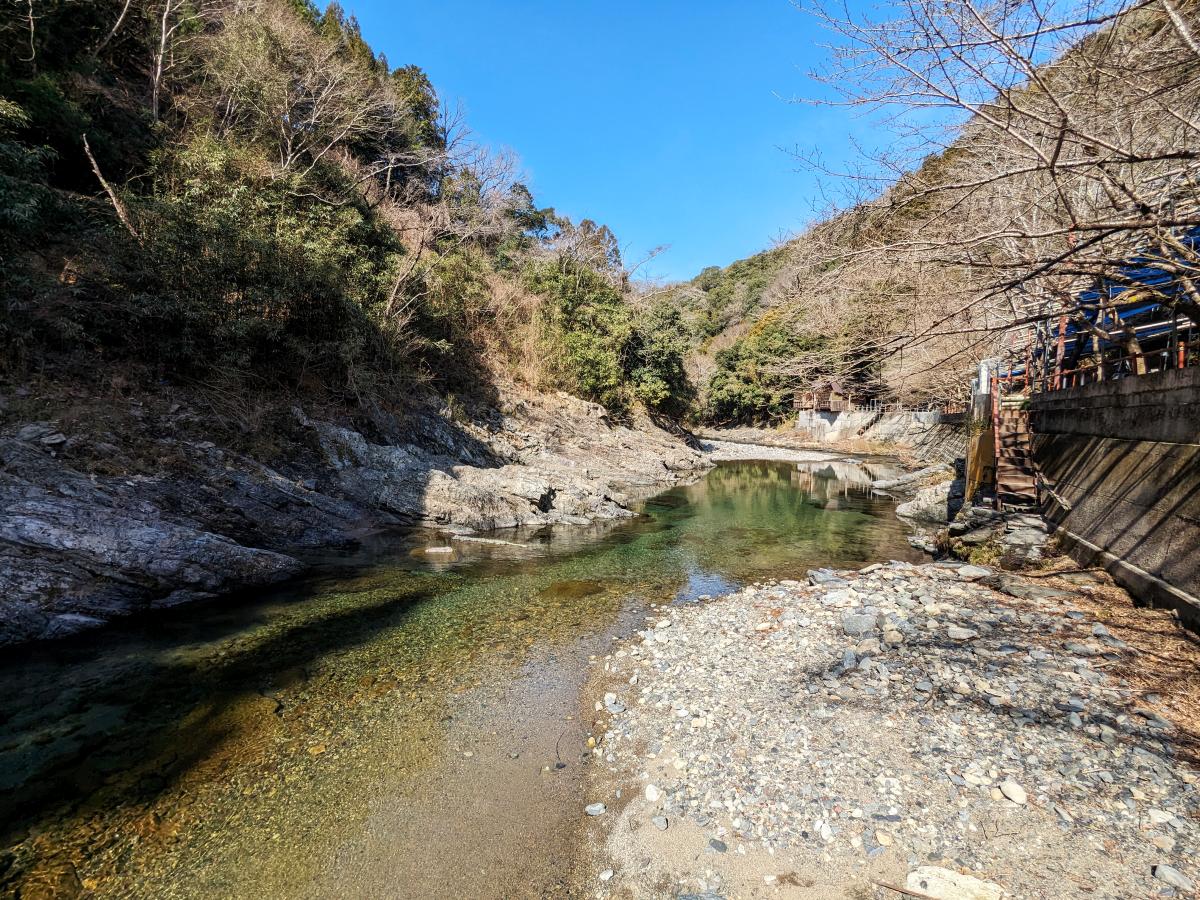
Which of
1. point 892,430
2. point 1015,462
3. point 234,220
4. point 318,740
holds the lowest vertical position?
point 318,740

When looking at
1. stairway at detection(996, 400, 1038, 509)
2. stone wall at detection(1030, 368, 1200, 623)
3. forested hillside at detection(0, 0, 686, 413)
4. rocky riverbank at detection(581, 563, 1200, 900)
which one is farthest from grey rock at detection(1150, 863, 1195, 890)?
forested hillside at detection(0, 0, 686, 413)

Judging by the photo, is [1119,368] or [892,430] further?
[892,430]

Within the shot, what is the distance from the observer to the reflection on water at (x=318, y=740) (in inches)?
134

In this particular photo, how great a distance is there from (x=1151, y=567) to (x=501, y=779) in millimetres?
8101

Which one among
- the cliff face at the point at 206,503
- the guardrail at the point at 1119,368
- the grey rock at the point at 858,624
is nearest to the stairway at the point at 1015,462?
the guardrail at the point at 1119,368

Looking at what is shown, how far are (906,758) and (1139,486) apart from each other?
605cm

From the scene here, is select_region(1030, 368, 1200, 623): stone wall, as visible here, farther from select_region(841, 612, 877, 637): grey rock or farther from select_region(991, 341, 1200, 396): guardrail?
select_region(841, 612, 877, 637): grey rock

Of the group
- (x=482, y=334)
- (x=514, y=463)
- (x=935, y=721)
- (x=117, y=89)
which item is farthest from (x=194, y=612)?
(x=482, y=334)

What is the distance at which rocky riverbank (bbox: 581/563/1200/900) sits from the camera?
3018 mm

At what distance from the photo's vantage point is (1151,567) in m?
6.19

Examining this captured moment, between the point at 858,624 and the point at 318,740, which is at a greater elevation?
the point at 858,624

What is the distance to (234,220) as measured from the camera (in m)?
11.6

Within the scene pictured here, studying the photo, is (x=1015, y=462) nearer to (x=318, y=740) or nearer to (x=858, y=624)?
(x=858, y=624)

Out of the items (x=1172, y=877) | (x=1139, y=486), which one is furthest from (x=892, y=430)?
(x=1172, y=877)
